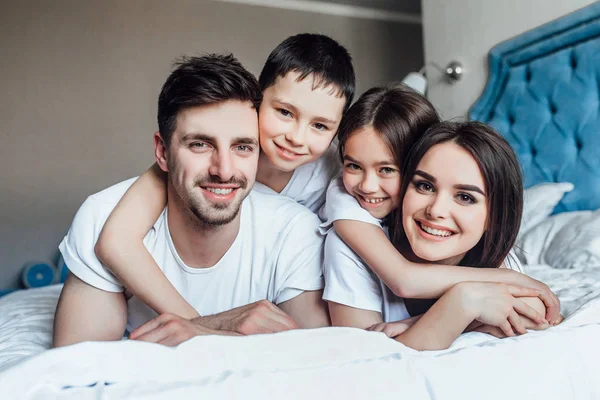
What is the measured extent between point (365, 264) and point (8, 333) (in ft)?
3.15

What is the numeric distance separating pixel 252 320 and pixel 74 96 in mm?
3475

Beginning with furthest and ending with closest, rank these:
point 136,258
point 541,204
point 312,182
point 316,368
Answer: point 541,204
point 312,182
point 136,258
point 316,368

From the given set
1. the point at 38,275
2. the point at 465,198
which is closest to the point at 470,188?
the point at 465,198

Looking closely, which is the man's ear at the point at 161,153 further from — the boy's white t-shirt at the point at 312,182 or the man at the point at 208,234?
the boy's white t-shirt at the point at 312,182

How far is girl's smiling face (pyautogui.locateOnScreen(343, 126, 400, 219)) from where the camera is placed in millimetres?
1409

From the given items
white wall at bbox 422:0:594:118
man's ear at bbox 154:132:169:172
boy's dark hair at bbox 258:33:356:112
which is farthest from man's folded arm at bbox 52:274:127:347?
white wall at bbox 422:0:594:118

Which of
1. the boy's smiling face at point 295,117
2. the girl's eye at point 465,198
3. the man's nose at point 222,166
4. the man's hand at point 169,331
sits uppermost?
the boy's smiling face at point 295,117

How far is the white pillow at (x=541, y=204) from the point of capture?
2.47m

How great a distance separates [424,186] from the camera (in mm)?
1316

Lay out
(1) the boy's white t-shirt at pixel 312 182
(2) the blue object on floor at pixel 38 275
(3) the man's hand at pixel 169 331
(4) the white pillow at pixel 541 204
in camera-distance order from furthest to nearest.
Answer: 1. (2) the blue object on floor at pixel 38 275
2. (4) the white pillow at pixel 541 204
3. (1) the boy's white t-shirt at pixel 312 182
4. (3) the man's hand at pixel 169 331

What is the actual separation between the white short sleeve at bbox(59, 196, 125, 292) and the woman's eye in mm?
840

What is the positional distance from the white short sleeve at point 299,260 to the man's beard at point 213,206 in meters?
0.20

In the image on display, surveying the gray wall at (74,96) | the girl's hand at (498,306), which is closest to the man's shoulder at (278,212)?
the girl's hand at (498,306)

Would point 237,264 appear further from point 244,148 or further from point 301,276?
point 244,148
